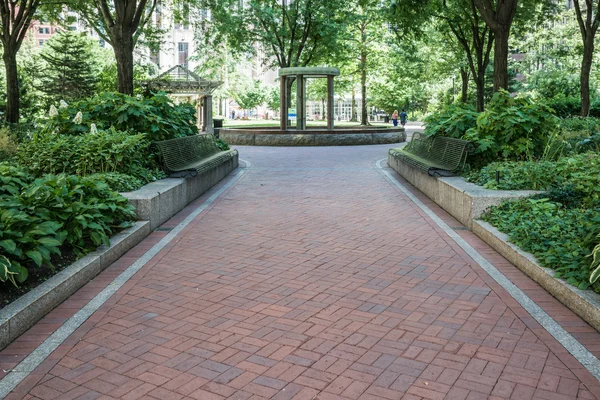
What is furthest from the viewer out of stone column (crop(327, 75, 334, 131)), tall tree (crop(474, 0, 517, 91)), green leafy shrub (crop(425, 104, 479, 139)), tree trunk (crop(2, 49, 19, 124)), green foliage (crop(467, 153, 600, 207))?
stone column (crop(327, 75, 334, 131))

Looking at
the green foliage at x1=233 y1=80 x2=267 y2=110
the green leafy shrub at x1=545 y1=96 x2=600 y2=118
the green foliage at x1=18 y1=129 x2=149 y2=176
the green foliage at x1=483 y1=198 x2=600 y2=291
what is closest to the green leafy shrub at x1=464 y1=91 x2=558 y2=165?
the green foliage at x1=483 y1=198 x2=600 y2=291

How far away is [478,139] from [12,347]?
8515 mm

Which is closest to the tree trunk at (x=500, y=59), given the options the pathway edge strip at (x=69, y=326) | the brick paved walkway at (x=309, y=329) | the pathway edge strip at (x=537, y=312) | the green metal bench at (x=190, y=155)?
the green metal bench at (x=190, y=155)

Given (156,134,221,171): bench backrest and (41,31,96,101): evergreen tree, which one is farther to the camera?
(41,31,96,101): evergreen tree

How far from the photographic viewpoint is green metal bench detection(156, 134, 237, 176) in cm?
1076

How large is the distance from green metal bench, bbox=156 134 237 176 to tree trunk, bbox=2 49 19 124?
1034 centimetres

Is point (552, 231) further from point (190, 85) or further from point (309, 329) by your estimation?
point (190, 85)

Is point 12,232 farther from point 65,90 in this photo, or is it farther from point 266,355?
point 65,90

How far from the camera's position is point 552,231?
6.26m

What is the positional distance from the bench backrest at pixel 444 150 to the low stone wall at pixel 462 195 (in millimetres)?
437

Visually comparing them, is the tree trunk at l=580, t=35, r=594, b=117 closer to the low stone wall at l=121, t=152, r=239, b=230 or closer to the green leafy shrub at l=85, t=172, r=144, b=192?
the low stone wall at l=121, t=152, r=239, b=230

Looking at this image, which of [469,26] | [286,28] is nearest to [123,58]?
[469,26]

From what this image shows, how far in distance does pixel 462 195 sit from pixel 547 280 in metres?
3.26

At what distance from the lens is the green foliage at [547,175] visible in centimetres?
746
